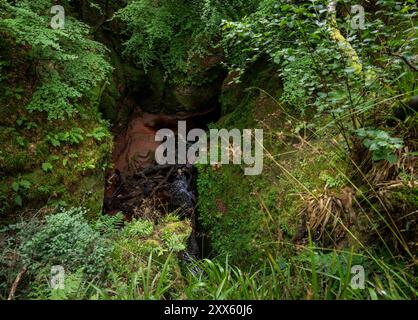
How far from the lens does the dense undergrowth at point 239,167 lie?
2123 millimetres

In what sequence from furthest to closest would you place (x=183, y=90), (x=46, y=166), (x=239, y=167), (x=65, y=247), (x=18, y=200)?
1. (x=183, y=90)
2. (x=239, y=167)
3. (x=46, y=166)
4. (x=18, y=200)
5. (x=65, y=247)

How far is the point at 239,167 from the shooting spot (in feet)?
15.4

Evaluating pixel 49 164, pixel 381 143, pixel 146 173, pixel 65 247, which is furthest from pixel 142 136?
pixel 381 143

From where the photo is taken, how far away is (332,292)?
1.93 metres

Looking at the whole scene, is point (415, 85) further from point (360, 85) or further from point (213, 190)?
point (213, 190)

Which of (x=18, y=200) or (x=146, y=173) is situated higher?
(x=146, y=173)

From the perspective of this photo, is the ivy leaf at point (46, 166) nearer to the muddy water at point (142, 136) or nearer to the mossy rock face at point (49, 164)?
the mossy rock face at point (49, 164)

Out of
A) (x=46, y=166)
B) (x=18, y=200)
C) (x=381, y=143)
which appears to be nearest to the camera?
(x=381, y=143)

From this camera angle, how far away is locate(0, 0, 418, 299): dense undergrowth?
2.12 metres

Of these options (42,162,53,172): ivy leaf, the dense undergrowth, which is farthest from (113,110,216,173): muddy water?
(42,162,53,172): ivy leaf

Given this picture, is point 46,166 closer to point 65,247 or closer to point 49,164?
point 49,164

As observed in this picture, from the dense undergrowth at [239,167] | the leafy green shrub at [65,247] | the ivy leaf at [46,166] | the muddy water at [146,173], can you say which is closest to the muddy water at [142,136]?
the muddy water at [146,173]

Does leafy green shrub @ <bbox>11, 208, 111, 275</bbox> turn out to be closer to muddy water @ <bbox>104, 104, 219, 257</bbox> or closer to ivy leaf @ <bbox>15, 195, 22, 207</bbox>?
ivy leaf @ <bbox>15, 195, 22, 207</bbox>
